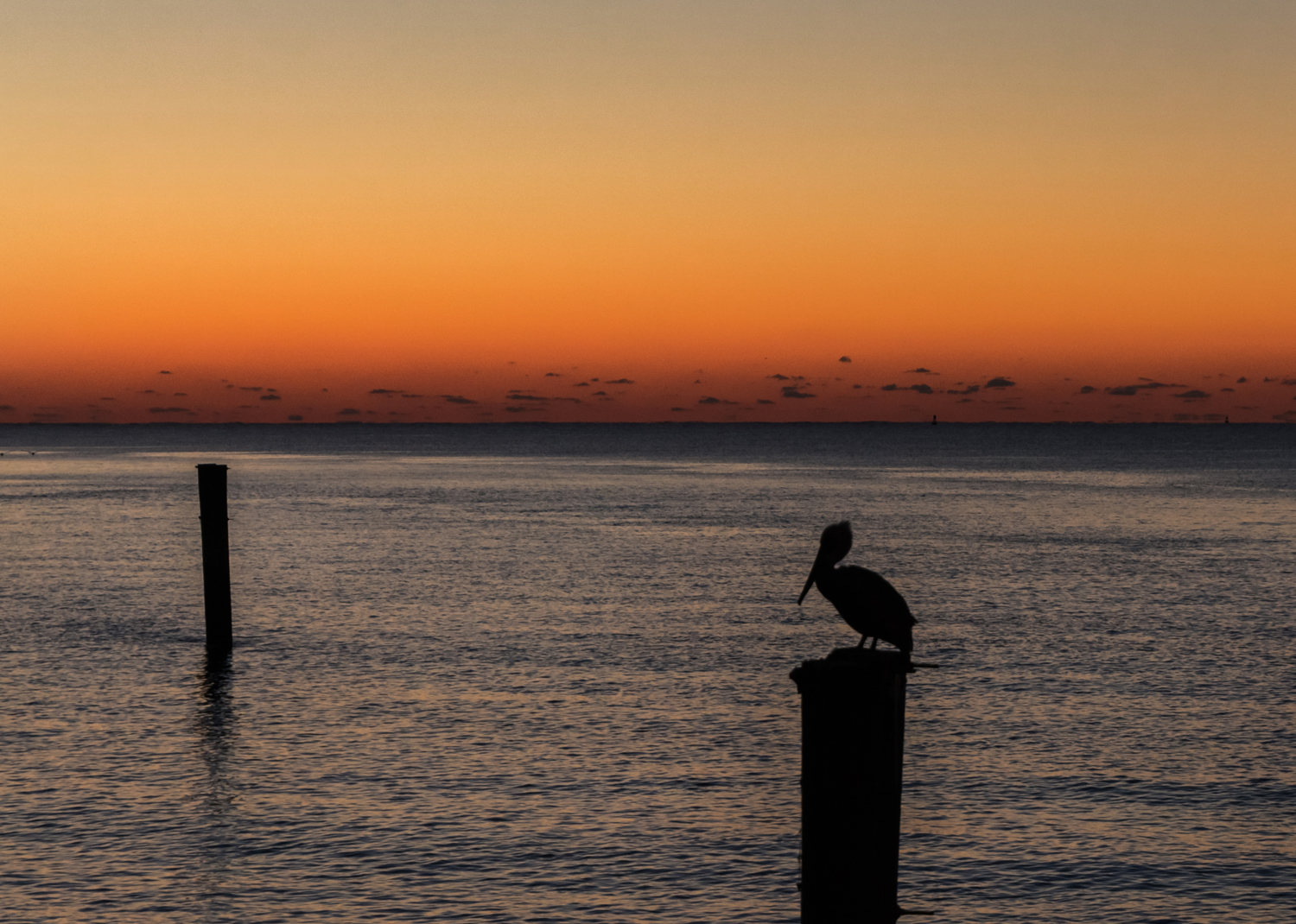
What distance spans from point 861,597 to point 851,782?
1233 millimetres

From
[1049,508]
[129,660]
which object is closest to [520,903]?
[129,660]

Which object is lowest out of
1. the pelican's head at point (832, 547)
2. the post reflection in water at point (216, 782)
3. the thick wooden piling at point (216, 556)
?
the post reflection in water at point (216, 782)

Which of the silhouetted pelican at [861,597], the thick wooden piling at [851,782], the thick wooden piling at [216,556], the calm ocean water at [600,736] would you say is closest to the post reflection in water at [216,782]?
the calm ocean water at [600,736]

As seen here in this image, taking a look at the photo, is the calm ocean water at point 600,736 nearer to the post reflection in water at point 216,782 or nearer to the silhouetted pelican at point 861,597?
the post reflection in water at point 216,782

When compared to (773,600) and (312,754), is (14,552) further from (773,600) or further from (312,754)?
(312,754)

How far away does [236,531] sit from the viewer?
54.5 m

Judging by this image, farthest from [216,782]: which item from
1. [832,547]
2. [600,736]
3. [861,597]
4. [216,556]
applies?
[861,597]

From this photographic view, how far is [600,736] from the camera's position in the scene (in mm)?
18266

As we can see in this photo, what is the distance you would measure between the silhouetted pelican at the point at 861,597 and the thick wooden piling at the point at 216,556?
17396 mm

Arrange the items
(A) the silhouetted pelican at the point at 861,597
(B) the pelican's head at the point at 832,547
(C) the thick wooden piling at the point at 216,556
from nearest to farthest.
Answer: (A) the silhouetted pelican at the point at 861,597, (B) the pelican's head at the point at 832,547, (C) the thick wooden piling at the point at 216,556

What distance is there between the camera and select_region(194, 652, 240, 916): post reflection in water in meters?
13.0

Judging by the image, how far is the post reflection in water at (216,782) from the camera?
Answer: 1303 cm

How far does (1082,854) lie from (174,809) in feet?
30.2

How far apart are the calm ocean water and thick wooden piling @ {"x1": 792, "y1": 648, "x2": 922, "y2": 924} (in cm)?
464
